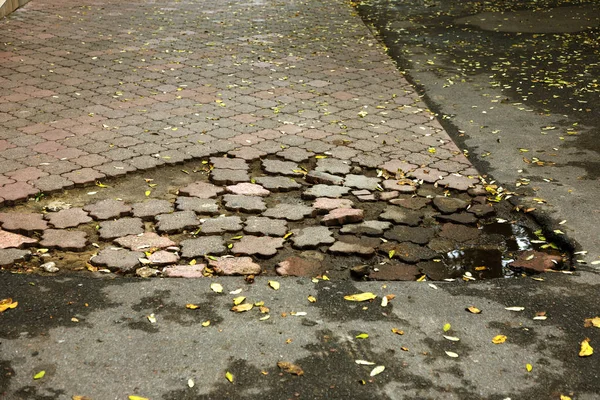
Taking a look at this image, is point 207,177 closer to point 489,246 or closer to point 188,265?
point 188,265

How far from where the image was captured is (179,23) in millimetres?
11766

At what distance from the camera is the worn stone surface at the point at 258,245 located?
4.53 meters

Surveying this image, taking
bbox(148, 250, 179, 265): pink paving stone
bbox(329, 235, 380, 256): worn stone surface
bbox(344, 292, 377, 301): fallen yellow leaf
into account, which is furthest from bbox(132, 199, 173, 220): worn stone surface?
bbox(344, 292, 377, 301): fallen yellow leaf

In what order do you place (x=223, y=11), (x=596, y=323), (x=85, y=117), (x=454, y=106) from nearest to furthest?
(x=596, y=323)
(x=85, y=117)
(x=454, y=106)
(x=223, y=11)

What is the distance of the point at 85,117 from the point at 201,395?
4.40m

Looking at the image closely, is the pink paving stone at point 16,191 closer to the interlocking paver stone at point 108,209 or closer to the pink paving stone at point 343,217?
the interlocking paver stone at point 108,209

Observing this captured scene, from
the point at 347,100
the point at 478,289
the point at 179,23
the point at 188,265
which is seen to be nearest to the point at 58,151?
the point at 188,265

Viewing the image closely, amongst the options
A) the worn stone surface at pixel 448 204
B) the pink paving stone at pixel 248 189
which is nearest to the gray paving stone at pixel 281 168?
the pink paving stone at pixel 248 189

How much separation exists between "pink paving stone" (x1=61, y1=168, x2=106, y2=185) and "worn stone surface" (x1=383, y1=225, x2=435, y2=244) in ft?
7.30

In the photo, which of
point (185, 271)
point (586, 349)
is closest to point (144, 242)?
point (185, 271)

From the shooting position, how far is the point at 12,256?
434 centimetres

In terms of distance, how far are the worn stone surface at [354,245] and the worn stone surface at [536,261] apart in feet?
2.79

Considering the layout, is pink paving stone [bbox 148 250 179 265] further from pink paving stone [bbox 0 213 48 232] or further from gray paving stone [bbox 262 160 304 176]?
gray paving stone [bbox 262 160 304 176]

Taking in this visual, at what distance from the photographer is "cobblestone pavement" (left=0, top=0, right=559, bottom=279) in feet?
15.2
